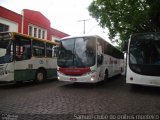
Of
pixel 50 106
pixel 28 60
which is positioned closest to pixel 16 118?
pixel 50 106

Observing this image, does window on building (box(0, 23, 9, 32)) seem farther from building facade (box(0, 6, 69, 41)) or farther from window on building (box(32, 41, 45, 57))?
window on building (box(32, 41, 45, 57))

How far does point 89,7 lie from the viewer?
24203 millimetres

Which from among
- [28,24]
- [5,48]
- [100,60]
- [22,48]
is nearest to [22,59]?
[22,48]

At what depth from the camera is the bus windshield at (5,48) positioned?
11.4 metres

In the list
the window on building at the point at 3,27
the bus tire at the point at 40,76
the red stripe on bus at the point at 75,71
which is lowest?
the bus tire at the point at 40,76

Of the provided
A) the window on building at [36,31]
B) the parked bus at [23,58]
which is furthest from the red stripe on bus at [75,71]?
the window on building at [36,31]

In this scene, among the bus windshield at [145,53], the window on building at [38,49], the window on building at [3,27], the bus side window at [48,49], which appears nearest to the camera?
the bus windshield at [145,53]

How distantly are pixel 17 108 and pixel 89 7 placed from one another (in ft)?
63.1

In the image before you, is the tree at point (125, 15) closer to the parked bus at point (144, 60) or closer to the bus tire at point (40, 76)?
the parked bus at point (144, 60)

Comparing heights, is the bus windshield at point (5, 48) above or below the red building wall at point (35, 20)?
below

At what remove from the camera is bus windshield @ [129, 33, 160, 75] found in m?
10.0

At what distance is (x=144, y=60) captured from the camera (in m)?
10.2

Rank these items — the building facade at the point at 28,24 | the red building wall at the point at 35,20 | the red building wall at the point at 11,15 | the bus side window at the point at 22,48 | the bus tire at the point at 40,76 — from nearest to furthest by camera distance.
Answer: the bus side window at the point at 22,48
the bus tire at the point at 40,76
the red building wall at the point at 11,15
the building facade at the point at 28,24
the red building wall at the point at 35,20

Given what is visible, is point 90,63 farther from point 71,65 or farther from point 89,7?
point 89,7
